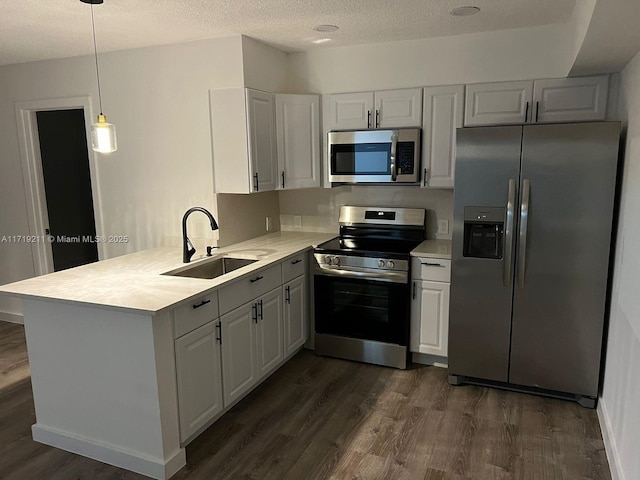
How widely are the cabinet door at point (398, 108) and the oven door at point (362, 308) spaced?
47.2 inches

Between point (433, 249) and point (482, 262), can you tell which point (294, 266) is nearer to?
point (433, 249)

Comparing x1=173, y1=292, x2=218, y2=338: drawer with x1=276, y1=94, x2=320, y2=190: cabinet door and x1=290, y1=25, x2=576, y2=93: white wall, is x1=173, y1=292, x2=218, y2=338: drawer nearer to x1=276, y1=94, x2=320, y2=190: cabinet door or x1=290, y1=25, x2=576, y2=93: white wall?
x1=276, y1=94, x2=320, y2=190: cabinet door

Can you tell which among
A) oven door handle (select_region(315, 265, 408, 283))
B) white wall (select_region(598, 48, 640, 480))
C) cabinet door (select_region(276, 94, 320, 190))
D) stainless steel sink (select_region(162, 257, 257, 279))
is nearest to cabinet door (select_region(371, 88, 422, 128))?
cabinet door (select_region(276, 94, 320, 190))

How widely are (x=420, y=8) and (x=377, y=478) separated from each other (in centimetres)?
260

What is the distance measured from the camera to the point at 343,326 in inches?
145

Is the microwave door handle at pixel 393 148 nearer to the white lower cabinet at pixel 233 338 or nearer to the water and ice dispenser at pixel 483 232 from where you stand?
the water and ice dispenser at pixel 483 232

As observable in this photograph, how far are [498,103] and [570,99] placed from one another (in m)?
0.45

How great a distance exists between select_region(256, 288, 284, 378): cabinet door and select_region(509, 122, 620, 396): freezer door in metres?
1.56

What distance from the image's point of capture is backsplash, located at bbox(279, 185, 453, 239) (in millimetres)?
3887

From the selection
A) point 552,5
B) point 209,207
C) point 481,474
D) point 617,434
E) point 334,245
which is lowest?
point 481,474

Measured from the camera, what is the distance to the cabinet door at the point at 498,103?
3.30 metres

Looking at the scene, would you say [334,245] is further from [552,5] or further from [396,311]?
[552,5]

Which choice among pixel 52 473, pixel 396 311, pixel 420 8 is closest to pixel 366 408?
pixel 396 311

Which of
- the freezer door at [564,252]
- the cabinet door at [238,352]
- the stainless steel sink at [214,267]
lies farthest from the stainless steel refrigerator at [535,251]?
the stainless steel sink at [214,267]
